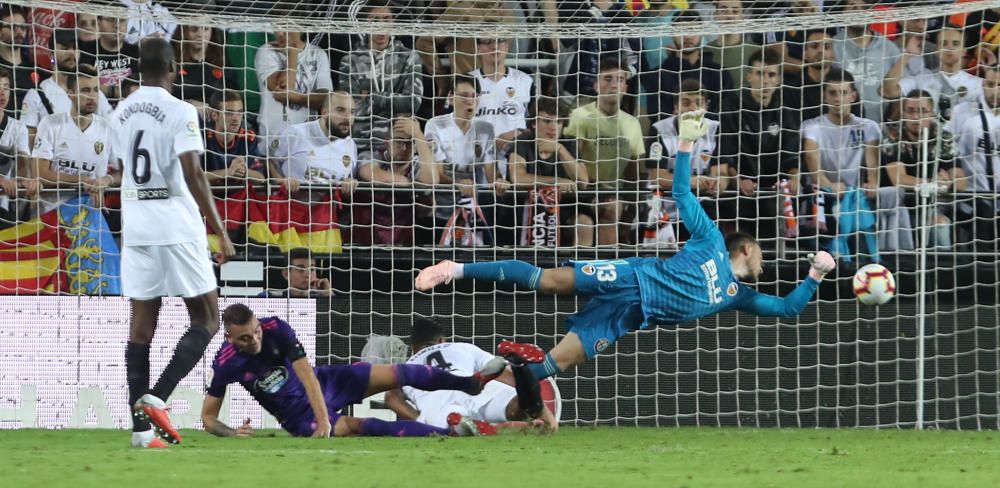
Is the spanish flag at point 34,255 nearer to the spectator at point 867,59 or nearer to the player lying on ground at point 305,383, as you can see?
the player lying on ground at point 305,383

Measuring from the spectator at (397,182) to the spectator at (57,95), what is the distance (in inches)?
79.4

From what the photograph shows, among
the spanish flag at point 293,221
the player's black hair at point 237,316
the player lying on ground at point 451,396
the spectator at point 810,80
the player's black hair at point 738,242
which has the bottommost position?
the player lying on ground at point 451,396

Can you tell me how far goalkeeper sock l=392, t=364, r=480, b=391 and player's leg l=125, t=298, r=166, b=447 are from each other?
1959 mm

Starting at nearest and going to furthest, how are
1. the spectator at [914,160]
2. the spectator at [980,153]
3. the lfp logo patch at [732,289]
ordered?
the lfp logo patch at [732,289], the spectator at [914,160], the spectator at [980,153]

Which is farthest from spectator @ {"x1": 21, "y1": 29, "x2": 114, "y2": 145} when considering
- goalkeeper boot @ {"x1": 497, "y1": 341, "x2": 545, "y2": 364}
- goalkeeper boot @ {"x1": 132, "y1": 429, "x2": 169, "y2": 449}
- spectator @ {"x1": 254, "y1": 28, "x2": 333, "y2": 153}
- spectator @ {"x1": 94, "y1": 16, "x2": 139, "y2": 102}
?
goalkeeper boot @ {"x1": 132, "y1": 429, "x2": 169, "y2": 449}

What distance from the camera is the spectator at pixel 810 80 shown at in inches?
436

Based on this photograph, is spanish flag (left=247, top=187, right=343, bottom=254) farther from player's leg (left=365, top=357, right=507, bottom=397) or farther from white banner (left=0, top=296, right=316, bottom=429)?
player's leg (left=365, top=357, right=507, bottom=397)

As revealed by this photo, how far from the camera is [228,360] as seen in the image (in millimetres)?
8031

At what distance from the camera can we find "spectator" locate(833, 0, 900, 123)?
11242 mm

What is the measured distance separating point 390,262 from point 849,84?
153 inches

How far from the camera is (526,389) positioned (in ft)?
26.5

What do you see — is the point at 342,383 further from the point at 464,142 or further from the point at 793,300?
the point at 464,142

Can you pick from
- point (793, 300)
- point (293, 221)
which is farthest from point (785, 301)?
point (293, 221)

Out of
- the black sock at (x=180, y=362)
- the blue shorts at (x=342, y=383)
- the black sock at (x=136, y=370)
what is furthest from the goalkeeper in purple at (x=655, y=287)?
the black sock at (x=136, y=370)
